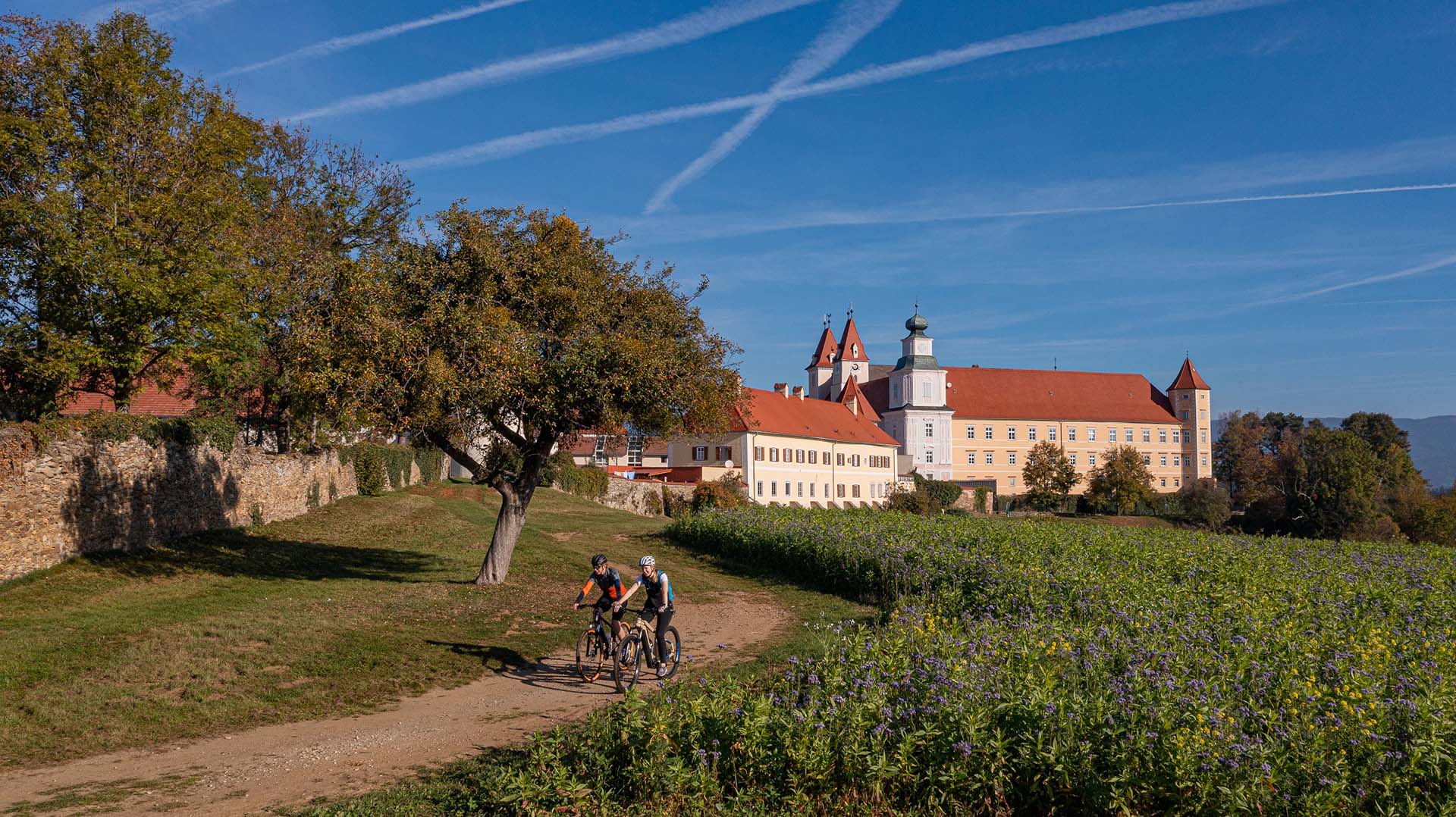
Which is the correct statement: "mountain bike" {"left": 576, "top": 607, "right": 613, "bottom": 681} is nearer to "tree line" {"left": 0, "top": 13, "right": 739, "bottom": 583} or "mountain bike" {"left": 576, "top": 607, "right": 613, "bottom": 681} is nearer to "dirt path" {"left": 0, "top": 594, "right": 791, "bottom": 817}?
"dirt path" {"left": 0, "top": 594, "right": 791, "bottom": 817}

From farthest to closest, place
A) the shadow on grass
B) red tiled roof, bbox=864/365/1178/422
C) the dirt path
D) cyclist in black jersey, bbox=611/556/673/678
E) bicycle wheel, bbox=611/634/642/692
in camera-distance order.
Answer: red tiled roof, bbox=864/365/1178/422 → the shadow on grass → cyclist in black jersey, bbox=611/556/673/678 → bicycle wheel, bbox=611/634/642/692 → the dirt path

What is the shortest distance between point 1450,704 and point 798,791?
573 cm

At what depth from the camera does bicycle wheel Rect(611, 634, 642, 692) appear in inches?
512

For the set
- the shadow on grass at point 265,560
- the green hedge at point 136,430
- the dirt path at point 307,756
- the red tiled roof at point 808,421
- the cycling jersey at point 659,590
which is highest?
the red tiled roof at point 808,421

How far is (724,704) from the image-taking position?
29.7 feet

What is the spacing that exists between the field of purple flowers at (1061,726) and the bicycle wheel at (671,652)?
1.02m

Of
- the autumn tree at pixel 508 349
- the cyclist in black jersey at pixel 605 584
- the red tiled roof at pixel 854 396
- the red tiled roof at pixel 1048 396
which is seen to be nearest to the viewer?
the cyclist in black jersey at pixel 605 584

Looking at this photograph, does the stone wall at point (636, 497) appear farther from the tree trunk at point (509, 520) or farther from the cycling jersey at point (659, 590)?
the cycling jersey at point (659, 590)

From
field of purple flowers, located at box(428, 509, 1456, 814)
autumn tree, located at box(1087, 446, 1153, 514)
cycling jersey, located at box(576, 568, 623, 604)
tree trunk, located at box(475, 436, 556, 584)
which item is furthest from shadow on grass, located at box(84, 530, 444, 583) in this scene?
autumn tree, located at box(1087, 446, 1153, 514)

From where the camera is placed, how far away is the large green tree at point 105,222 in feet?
75.6

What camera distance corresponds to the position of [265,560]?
78.7 ft

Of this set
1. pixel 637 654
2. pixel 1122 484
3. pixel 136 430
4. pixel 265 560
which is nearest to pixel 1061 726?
pixel 637 654

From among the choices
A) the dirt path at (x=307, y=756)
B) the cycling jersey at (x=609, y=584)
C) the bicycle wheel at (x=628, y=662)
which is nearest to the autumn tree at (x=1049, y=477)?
the dirt path at (x=307, y=756)

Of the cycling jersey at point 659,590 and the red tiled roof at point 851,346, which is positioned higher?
the red tiled roof at point 851,346
